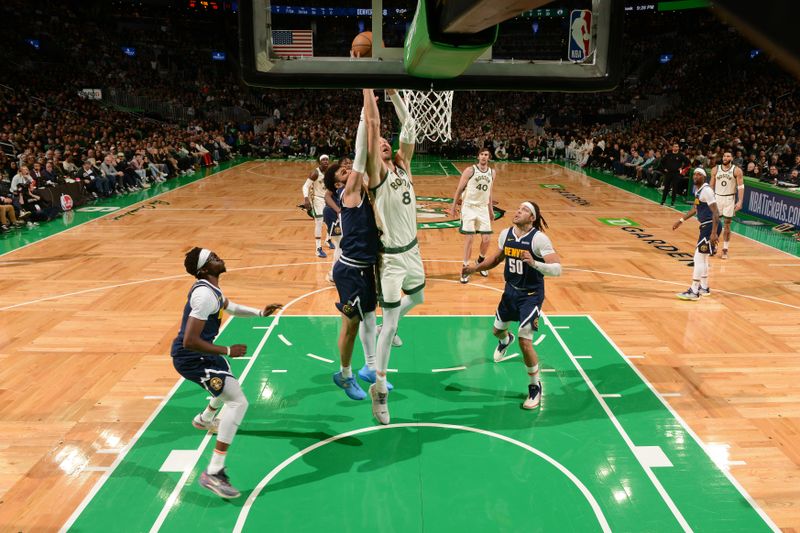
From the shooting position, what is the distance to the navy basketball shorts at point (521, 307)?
5836 millimetres

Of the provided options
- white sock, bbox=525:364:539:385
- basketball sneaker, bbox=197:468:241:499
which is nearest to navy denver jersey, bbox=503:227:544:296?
white sock, bbox=525:364:539:385

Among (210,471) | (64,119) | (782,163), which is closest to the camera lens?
(210,471)

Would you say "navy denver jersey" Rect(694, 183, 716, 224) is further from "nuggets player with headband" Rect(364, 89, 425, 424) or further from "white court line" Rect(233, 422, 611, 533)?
"white court line" Rect(233, 422, 611, 533)

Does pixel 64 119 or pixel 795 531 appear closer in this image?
pixel 795 531

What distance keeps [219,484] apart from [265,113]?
1452 inches

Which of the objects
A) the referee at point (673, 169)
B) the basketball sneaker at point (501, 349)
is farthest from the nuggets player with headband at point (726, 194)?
the basketball sneaker at point (501, 349)

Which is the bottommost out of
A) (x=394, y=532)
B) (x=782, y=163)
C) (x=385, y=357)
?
(x=394, y=532)

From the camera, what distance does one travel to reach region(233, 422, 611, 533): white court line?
168 inches

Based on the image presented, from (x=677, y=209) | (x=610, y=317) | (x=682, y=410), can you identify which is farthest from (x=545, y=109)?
(x=682, y=410)

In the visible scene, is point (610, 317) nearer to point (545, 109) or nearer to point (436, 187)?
point (436, 187)

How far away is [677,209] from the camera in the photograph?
17078 mm

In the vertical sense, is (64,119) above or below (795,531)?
above

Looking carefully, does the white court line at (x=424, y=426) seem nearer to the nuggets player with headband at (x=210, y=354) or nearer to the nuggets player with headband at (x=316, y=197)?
the nuggets player with headband at (x=210, y=354)

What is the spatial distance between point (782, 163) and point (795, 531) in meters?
17.4
